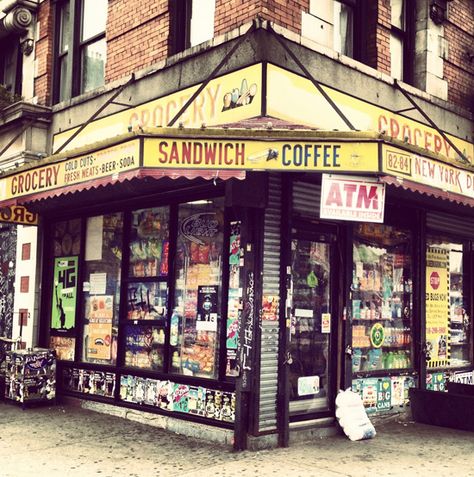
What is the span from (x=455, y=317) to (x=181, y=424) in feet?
16.5

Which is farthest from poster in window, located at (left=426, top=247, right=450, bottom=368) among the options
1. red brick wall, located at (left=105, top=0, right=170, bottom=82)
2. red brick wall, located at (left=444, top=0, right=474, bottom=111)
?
red brick wall, located at (left=105, top=0, right=170, bottom=82)

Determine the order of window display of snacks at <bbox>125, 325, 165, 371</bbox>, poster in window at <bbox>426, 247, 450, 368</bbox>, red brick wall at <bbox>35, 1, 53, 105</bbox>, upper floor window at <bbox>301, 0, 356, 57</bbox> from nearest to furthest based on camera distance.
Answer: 1. upper floor window at <bbox>301, 0, 356, 57</bbox>
2. window display of snacks at <bbox>125, 325, 165, 371</bbox>
3. poster in window at <bbox>426, 247, 450, 368</bbox>
4. red brick wall at <bbox>35, 1, 53, 105</bbox>

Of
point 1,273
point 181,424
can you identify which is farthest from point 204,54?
point 1,273

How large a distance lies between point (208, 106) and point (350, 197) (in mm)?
2321

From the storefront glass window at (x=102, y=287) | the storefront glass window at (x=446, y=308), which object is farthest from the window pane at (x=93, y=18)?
the storefront glass window at (x=446, y=308)

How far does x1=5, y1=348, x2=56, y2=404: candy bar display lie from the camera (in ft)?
30.5

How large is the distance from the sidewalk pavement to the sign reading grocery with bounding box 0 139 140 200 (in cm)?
293

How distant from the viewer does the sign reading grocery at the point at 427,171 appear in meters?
6.28

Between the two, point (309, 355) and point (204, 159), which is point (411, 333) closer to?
point (309, 355)

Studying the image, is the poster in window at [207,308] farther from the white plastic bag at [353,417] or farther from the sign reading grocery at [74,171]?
the sign reading grocery at [74,171]

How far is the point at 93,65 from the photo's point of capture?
10281 millimetres

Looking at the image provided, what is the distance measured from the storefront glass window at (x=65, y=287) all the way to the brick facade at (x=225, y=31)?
2.32m

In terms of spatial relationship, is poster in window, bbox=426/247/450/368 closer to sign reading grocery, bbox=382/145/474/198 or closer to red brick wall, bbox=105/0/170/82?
sign reading grocery, bbox=382/145/474/198

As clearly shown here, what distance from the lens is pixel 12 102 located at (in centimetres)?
1102
